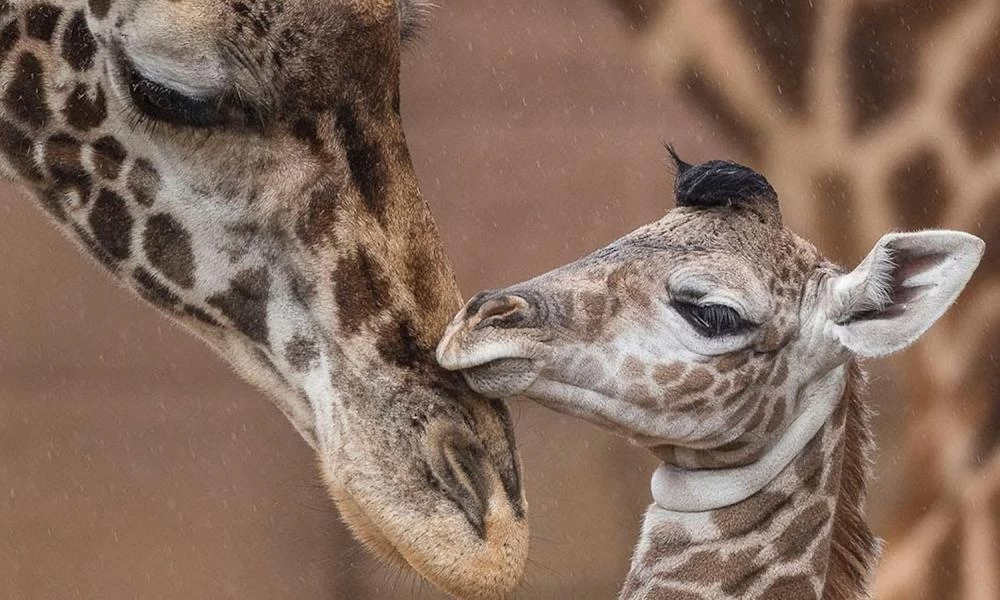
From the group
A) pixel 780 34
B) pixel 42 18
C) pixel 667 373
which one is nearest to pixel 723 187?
pixel 667 373

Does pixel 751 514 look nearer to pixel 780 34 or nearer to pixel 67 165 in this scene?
pixel 67 165

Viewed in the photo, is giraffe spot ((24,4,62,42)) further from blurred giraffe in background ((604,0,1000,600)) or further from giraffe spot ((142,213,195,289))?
blurred giraffe in background ((604,0,1000,600))

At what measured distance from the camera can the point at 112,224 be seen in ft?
8.09

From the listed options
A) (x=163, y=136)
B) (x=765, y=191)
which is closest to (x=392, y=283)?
(x=163, y=136)

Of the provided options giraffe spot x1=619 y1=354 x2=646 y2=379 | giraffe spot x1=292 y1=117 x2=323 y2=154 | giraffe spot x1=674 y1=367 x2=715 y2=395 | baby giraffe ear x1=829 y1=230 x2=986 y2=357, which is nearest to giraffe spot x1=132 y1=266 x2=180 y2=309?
giraffe spot x1=292 y1=117 x2=323 y2=154

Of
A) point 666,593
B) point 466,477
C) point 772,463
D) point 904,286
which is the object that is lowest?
point 666,593

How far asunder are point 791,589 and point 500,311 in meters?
0.78

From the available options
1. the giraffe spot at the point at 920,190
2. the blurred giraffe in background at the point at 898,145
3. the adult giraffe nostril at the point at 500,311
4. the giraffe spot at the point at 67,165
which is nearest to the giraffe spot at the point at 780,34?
the blurred giraffe in background at the point at 898,145

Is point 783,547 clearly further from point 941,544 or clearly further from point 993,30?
point 993,30

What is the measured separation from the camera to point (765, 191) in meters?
2.81

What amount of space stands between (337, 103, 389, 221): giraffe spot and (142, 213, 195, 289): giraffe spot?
11.8 inches

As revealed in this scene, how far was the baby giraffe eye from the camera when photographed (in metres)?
2.62

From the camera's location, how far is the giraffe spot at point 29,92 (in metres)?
2.39

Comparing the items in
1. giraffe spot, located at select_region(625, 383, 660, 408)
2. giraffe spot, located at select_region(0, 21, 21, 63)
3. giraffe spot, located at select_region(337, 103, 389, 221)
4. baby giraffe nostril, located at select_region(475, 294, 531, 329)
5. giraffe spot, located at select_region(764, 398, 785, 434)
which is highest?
giraffe spot, located at select_region(0, 21, 21, 63)
